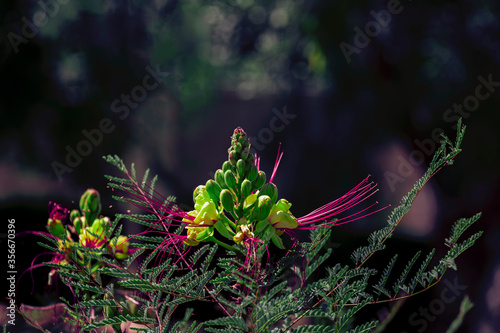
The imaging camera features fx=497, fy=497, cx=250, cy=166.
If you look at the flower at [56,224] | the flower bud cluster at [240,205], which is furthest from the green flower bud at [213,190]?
the flower at [56,224]

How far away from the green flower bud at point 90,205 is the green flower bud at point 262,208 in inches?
12.5

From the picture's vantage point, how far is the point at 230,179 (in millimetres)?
656

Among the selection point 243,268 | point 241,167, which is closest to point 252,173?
point 241,167

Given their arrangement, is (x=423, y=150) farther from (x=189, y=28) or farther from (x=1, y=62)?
(x=1, y=62)

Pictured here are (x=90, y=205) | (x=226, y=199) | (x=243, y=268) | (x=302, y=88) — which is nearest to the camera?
(x=243, y=268)

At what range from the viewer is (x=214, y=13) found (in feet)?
14.0

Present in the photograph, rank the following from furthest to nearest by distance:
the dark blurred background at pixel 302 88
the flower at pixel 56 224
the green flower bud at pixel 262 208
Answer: the dark blurred background at pixel 302 88 < the flower at pixel 56 224 < the green flower bud at pixel 262 208

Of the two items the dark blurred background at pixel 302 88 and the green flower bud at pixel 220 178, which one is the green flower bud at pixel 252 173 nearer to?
the green flower bud at pixel 220 178

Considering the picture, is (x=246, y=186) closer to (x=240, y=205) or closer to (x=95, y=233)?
(x=240, y=205)

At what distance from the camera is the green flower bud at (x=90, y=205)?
816 millimetres

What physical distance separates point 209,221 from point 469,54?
2827 millimetres

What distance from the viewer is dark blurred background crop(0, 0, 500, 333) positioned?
3049 mm

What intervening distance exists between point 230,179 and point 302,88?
4079 millimetres

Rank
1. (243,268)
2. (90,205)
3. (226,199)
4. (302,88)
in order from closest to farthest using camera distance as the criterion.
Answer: (243,268) → (226,199) → (90,205) → (302,88)
